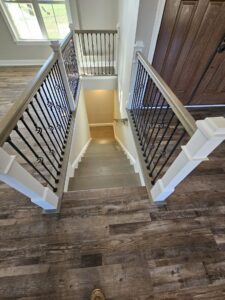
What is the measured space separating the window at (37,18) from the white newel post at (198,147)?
409 centimetres

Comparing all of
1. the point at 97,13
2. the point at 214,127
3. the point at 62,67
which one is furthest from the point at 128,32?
the point at 214,127

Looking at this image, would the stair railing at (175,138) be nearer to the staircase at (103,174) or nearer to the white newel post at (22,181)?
the staircase at (103,174)

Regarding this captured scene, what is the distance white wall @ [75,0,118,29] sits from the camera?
3.15 metres

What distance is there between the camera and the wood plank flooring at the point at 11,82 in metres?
2.66

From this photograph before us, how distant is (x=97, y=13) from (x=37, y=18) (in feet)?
4.42

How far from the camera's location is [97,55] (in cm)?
387

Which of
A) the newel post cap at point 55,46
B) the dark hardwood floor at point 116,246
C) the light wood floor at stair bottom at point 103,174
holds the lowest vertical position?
the light wood floor at stair bottom at point 103,174

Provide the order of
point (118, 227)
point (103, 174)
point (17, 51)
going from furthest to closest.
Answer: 1. point (17, 51)
2. point (103, 174)
3. point (118, 227)

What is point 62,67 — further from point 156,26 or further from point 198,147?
point 198,147

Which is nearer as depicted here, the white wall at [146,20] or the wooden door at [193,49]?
the white wall at [146,20]

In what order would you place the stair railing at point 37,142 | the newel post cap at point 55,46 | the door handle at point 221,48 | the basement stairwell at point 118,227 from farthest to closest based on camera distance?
the door handle at point 221,48 → the newel post cap at point 55,46 → the basement stairwell at point 118,227 → the stair railing at point 37,142

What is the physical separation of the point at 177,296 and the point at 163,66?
242 centimetres

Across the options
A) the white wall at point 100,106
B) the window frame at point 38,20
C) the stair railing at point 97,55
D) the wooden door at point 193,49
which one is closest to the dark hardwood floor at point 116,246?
the wooden door at point 193,49

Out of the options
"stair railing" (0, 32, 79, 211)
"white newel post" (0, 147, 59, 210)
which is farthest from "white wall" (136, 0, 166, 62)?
"white newel post" (0, 147, 59, 210)
